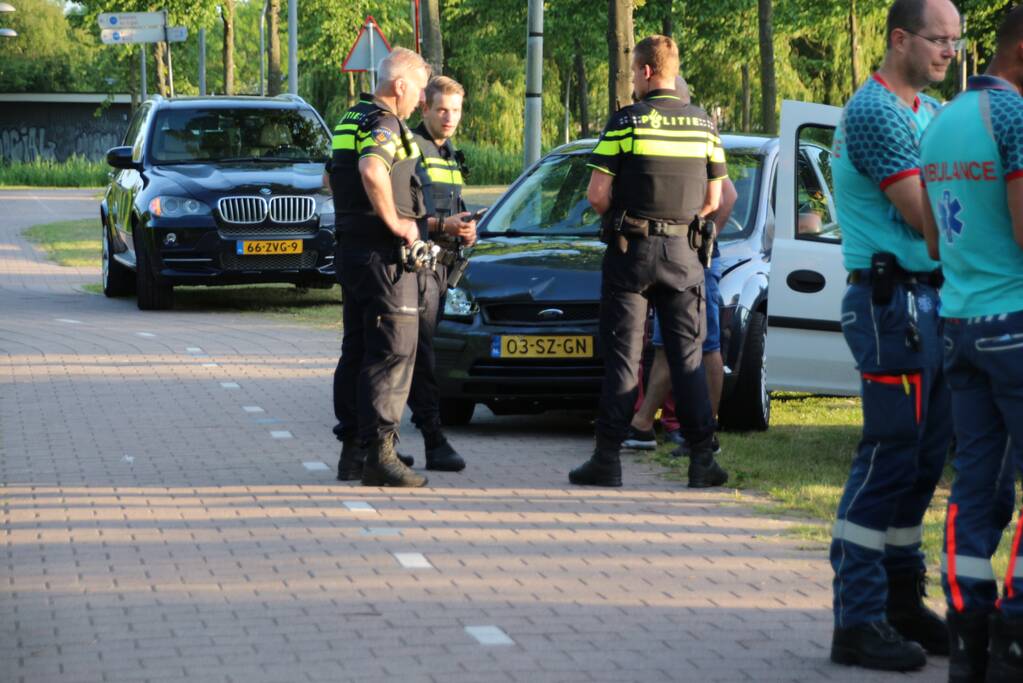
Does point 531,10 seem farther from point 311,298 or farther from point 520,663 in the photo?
point 520,663

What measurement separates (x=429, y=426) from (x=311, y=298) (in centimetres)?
1006

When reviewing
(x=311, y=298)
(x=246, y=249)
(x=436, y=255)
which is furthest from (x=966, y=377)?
(x=311, y=298)

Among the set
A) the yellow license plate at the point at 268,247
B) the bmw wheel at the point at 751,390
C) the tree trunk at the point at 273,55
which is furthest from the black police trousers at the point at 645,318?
the tree trunk at the point at 273,55

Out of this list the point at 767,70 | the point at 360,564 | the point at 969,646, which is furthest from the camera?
the point at 767,70

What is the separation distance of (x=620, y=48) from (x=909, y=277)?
10.8 meters

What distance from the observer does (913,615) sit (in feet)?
16.9

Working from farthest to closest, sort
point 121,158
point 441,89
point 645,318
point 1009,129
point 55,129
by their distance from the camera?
1. point 55,129
2. point 121,158
3. point 441,89
4. point 645,318
5. point 1009,129

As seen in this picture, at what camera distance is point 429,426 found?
840cm

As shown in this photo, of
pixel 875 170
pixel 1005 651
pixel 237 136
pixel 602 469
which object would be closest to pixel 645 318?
pixel 602 469

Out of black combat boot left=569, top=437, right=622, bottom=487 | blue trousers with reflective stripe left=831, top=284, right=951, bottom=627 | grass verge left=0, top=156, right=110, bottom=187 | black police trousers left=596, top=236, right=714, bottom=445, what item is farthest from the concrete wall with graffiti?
blue trousers with reflective stripe left=831, top=284, right=951, bottom=627

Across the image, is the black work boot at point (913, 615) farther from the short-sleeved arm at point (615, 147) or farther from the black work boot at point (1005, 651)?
the short-sleeved arm at point (615, 147)

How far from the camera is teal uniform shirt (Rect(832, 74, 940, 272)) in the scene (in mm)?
4797

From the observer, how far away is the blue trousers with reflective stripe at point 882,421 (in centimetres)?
488

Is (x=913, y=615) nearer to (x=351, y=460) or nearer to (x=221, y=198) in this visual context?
(x=351, y=460)
